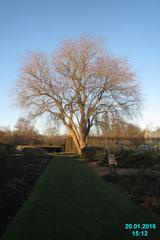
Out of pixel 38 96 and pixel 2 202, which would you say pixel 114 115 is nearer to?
pixel 38 96

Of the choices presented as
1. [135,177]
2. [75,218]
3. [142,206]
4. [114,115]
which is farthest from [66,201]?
[114,115]

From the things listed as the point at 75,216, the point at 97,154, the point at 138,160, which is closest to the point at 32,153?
the point at 97,154

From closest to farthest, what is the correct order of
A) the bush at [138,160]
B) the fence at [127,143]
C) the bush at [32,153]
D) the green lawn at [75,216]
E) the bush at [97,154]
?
the green lawn at [75,216] → the bush at [138,160] → the bush at [97,154] → the bush at [32,153] → the fence at [127,143]

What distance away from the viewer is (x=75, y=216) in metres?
5.16

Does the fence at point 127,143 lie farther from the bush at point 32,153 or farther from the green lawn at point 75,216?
the green lawn at point 75,216

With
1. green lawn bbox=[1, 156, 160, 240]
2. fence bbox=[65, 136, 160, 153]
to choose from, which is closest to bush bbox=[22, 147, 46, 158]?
fence bbox=[65, 136, 160, 153]

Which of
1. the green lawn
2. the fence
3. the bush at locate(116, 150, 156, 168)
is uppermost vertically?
the fence

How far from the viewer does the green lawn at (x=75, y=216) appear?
4148 millimetres

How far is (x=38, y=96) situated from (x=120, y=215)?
89.9 feet

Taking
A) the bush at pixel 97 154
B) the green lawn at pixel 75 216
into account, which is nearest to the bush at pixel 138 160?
the bush at pixel 97 154

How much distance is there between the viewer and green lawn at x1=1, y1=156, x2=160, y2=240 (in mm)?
4148

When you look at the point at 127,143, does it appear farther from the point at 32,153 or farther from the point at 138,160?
the point at 32,153

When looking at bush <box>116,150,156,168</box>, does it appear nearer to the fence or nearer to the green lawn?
the fence

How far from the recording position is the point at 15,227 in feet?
14.6
